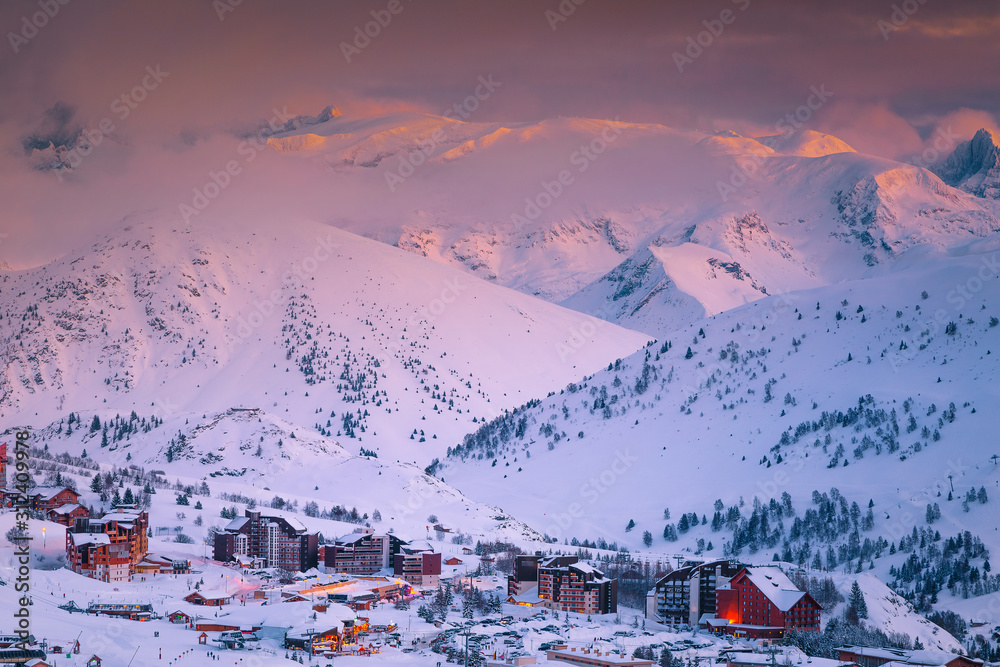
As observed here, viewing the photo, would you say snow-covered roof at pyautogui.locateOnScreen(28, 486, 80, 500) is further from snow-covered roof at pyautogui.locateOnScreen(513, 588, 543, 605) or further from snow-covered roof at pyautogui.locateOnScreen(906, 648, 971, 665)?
snow-covered roof at pyautogui.locateOnScreen(906, 648, 971, 665)

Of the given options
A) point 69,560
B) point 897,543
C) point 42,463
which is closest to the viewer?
point 69,560

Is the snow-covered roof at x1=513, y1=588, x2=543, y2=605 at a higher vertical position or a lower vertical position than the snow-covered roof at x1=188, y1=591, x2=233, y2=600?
lower

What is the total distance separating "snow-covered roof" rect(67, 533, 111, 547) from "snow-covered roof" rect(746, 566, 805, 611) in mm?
56425

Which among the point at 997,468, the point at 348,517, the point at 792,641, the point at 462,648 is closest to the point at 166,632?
the point at 462,648

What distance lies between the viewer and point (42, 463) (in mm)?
155625

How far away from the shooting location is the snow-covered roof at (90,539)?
107062mm

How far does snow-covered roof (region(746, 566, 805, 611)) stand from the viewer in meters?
100

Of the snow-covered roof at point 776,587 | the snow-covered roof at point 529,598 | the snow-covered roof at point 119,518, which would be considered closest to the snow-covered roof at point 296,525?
the snow-covered roof at point 119,518

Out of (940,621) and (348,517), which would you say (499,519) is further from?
(940,621)

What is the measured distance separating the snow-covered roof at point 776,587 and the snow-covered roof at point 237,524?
53459 mm

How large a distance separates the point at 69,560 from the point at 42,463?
165 feet

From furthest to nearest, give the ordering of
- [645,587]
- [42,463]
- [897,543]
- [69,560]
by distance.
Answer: [42,463]
[897,543]
[645,587]
[69,560]

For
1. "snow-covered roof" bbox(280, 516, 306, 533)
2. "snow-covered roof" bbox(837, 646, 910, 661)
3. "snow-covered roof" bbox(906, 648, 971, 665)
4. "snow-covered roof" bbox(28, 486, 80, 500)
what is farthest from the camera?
"snow-covered roof" bbox(280, 516, 306, 533)

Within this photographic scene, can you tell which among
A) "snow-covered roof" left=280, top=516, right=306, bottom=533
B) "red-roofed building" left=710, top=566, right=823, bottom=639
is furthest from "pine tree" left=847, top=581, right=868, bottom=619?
Result: "snow-covered roof" left=280, top=516, right=306, bottom=533
